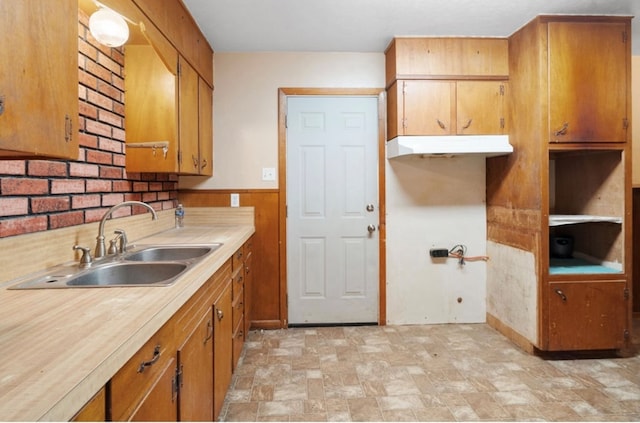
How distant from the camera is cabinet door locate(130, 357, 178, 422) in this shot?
0.94 metres

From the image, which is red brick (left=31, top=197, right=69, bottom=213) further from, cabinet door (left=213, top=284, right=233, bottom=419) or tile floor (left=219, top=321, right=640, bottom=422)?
tile floor (left=219, top=321, right=640, bottom=422)

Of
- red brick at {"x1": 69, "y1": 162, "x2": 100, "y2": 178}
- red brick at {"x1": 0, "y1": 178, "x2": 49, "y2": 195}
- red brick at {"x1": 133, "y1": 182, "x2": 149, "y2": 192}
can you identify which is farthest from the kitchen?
red brick at {"x1": 0, "y1": 178, "x2": 49, "y2": 195}

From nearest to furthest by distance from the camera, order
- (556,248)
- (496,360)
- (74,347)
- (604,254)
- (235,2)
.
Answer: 1. (74,347)
2. (235,2)
3. (496,360)
4. (604,254)
5. (556,248)

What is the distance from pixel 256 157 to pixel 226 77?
0.76m

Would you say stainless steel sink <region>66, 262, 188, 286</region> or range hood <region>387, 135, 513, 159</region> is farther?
range hood <region>387, 135, 513, 159</region>

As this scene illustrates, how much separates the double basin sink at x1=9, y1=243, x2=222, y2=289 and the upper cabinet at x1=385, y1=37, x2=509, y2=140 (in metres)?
1.89

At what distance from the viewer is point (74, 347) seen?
29.9 inches

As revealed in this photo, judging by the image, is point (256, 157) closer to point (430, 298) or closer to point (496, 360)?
point (430, 298)

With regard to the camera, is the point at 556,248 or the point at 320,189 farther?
the point at 320,189

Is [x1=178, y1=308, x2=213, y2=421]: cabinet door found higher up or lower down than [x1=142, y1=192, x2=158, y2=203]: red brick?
lower down

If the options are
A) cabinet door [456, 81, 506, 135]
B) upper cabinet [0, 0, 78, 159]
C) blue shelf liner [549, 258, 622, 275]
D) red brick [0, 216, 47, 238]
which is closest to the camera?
upper cabinet [0, 0, 78, 159]

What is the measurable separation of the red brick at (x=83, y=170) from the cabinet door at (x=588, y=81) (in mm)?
2862

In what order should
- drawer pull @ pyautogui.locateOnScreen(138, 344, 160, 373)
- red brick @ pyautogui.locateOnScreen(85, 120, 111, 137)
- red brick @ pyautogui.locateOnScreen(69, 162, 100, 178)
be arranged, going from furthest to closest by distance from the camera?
red brick @ pyautogui.locateOnScreen(85, 120, 111, 137), red brick @ pyautogui.locateOnScreen(69, 162, 100, 178), drawer pull @ pyautogui.locateOnScreen(138, 344, 160, 373)

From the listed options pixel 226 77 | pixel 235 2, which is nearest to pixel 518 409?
pixel 235 2
